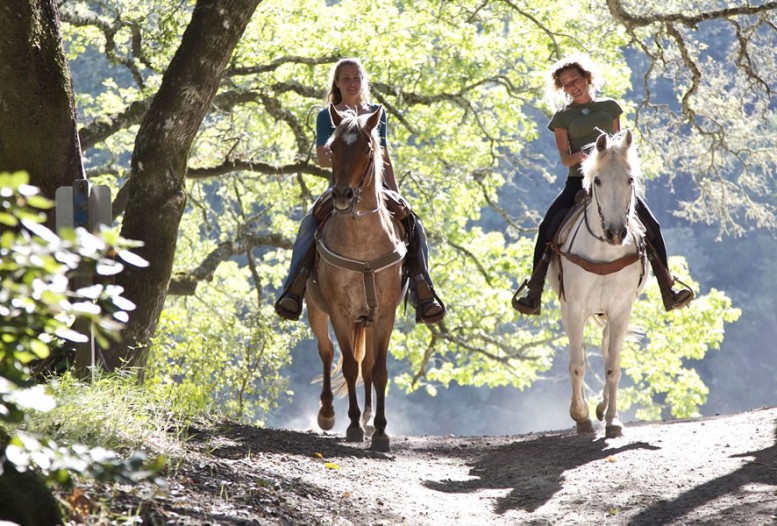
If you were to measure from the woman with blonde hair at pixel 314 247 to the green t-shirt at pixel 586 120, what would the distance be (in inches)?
58.9

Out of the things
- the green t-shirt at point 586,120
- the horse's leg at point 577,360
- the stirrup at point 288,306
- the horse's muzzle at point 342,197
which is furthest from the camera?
the green t-shirt at point 586,120

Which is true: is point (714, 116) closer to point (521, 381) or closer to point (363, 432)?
point (363, 432)

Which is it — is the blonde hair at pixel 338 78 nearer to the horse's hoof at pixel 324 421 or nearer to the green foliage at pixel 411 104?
the horse's hoof at pixel 324 421

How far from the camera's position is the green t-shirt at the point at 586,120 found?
8289 millimetres

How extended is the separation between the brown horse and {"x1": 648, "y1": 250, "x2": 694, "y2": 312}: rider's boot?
2.16 meters

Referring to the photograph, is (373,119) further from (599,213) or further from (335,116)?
(599,213)

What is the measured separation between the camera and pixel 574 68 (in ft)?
27.3

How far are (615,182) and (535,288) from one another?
167 centimetres

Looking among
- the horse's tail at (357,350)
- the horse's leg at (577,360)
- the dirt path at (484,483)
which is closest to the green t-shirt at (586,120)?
the horse's leg at (577,360)

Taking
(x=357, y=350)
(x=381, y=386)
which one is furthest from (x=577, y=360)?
(x=357, y=350)

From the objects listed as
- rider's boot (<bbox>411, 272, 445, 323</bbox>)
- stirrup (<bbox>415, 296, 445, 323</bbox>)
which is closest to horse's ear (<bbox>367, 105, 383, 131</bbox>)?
rider's boot (<bbox>411, 272, 445, 323</bbox>)

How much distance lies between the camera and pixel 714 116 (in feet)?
45.5

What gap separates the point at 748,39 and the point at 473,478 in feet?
22.7

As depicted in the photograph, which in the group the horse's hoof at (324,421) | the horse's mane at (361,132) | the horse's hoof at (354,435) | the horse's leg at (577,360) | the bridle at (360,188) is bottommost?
the horse's hoof at (354,435)
